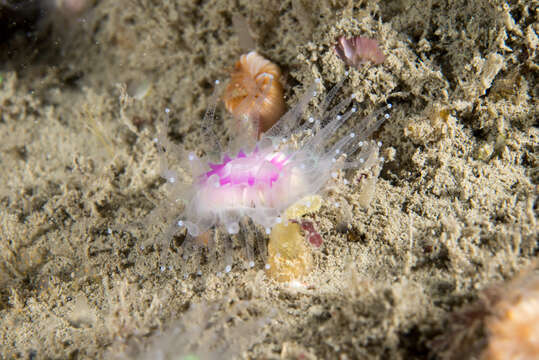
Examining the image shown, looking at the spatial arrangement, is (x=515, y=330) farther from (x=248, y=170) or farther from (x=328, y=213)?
(x=248, y=170)

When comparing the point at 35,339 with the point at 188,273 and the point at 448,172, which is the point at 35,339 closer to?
→ the point at 188,273

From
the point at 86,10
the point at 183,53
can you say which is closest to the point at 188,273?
the point at 183,53

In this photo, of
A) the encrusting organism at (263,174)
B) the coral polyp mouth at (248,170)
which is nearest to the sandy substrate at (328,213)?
the encrusting organism at (263,174)

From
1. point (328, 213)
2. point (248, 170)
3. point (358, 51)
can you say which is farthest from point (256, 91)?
point (328, 213)

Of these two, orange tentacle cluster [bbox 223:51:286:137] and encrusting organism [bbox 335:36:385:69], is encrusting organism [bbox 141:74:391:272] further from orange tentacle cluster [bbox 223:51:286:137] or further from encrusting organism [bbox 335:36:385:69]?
orange tentacle cluster [bbox 223:51:286:137]

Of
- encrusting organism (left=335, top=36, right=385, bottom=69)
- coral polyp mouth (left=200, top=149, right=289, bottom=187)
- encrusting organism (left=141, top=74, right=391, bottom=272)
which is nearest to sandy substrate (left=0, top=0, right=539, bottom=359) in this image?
encrusting organism (left=335, top=36, right=385, bottom=69)
